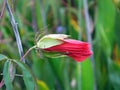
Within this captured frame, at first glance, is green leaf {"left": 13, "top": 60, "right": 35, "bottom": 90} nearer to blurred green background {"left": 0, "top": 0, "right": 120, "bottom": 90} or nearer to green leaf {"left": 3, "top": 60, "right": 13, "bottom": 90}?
green leaf {"left": 3, "top": 60, "right": 13, "bottom": 90}

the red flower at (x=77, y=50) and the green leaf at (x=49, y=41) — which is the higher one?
the green leaf at (x=49, y=41)

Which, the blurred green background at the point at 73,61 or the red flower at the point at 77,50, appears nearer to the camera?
the red flower at the point at 77,50

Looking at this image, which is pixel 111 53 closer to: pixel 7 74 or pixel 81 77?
pixel 81 77

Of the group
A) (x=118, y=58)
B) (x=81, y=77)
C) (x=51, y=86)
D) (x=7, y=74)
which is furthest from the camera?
(x=118, y=58)

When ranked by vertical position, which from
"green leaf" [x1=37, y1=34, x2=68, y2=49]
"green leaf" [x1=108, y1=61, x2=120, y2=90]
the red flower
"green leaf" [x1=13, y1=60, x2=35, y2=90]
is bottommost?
"green leaf" [x1=108, y1=61, x2=120, y2=90]

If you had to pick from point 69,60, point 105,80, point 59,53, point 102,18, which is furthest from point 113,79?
point 59,53

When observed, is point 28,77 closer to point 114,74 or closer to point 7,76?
point 7,76

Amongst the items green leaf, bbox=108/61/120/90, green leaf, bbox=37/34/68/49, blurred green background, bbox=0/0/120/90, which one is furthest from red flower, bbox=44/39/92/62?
green leaf, bbox=108/61/120/90

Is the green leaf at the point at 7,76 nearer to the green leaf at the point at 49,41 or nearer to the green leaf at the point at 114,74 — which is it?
the green leaf at the point at 49,41

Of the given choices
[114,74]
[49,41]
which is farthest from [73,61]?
[49,41]

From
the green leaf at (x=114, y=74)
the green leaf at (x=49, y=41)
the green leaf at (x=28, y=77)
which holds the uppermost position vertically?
the green leaf at (x=49, y=41)

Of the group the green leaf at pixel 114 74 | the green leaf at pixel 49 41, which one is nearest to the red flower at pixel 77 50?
the green leaf at pixel 49 41
